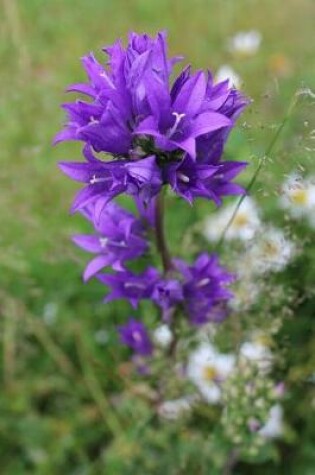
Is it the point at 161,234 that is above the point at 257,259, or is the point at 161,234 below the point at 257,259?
above

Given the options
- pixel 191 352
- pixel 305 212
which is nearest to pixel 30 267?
pixel 191 352

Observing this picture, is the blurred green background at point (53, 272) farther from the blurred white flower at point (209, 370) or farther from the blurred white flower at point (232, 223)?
the blurred white flower at point (209, 370)

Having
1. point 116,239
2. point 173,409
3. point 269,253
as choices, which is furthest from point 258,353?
point 116,239

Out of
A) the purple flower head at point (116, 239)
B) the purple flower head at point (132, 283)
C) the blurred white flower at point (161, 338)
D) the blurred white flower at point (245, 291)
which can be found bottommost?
the blurred white flower at point (161, 338)

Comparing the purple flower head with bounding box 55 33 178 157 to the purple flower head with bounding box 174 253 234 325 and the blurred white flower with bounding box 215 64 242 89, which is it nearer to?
the purple flower head with bounding box 174 253 234 325

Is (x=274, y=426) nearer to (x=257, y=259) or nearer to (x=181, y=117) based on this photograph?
(x=257, y=259)

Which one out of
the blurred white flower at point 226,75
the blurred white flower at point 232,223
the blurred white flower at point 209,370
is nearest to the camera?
the blurred white flower at point 209,370

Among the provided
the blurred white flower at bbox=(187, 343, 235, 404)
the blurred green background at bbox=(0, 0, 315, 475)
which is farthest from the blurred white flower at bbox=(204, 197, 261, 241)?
the blurred white flower at bbox=(187, 343, 235, 404)

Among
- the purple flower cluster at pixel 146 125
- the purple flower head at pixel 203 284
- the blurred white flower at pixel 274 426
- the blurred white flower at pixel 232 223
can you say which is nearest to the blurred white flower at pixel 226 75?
the blurred white flower at pixel 232 223
